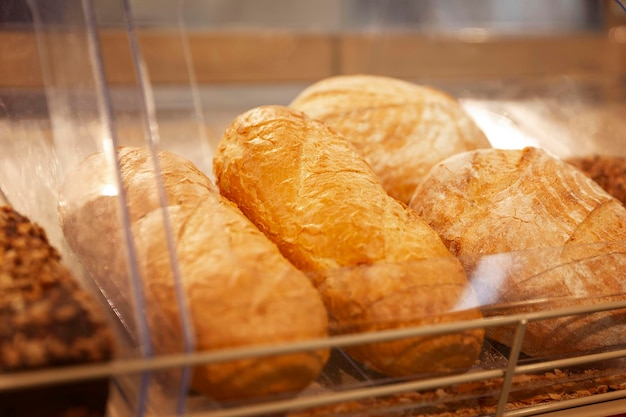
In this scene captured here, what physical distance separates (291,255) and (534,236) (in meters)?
0.41

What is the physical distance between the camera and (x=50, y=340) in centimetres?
68

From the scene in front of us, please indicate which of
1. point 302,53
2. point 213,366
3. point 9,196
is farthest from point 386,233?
point 302,53

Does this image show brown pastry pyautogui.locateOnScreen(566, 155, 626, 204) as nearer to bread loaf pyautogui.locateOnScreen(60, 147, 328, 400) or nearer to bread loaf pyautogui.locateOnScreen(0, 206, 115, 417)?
bread loaf pyautogui.locateOnScreen(60, 147, 328, 400)

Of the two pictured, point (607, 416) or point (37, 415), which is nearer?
point (37, 415)

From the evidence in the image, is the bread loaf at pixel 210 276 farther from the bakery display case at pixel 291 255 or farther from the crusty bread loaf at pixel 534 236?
the crusty bread loaf at pixel 534 236

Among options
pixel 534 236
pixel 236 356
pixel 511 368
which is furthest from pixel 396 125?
pixel 236 356

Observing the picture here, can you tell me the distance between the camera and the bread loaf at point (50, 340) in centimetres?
67

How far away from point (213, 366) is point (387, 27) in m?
2.59

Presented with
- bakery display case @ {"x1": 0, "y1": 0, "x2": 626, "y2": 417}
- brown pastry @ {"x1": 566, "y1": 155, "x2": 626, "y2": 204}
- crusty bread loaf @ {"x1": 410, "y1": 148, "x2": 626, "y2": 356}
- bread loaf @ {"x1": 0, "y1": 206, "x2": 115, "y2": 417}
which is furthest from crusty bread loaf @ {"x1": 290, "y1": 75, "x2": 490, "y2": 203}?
bread loaf @ {"x1": 0, "y1": 206, "x2": 115, "y2": 417}

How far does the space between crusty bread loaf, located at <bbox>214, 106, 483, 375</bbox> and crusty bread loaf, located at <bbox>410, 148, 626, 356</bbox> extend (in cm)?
9

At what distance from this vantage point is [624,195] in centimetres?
144

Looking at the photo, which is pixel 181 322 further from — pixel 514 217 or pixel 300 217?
pixel 514 217

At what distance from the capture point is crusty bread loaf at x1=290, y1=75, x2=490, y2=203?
56.4 inches

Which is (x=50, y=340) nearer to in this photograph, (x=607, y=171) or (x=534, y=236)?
(x=534, y=236)
